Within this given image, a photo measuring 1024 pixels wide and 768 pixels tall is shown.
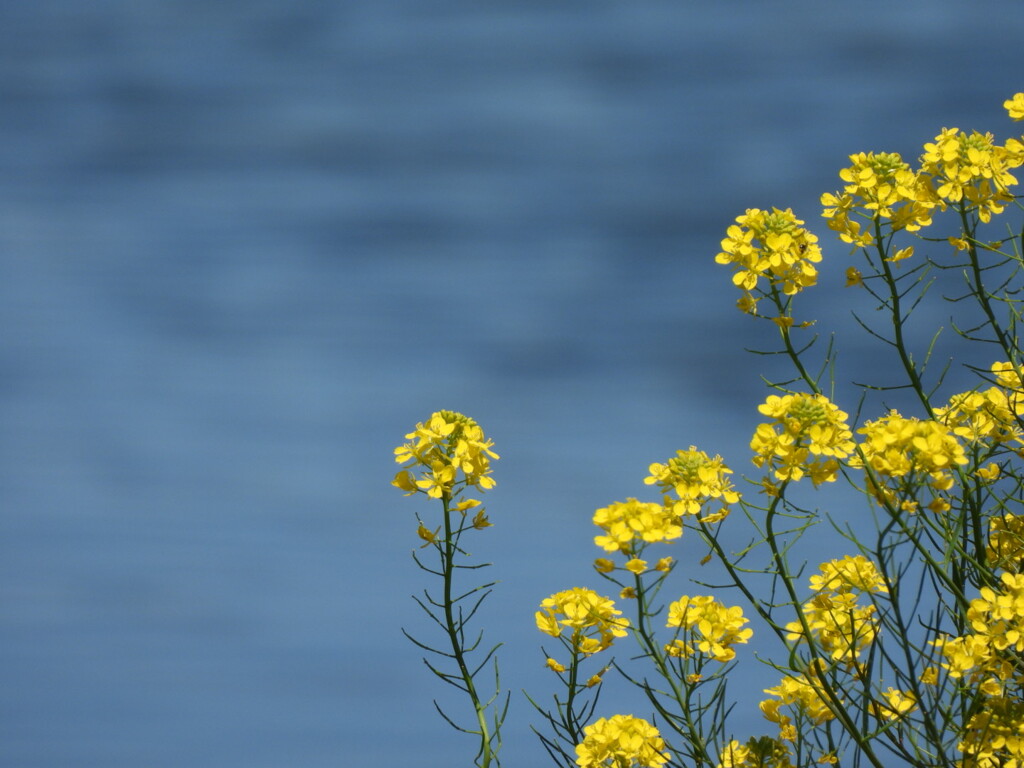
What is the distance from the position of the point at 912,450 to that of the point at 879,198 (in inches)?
32.9

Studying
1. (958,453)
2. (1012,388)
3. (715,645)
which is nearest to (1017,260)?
(1012,388)

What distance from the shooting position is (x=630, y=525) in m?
2.19

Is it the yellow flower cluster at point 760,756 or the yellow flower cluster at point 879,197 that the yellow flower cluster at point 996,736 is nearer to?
the yellow flower cluster at point 760,756

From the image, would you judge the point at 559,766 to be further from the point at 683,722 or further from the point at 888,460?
the point at 888,460

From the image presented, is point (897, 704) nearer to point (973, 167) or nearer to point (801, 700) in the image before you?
point (801, 700)

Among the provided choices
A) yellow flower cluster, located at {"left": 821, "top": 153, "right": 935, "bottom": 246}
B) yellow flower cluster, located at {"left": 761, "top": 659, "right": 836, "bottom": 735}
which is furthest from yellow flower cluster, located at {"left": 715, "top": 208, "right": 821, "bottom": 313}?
yellow flower cluster, located at {"left": 761, "top": 659, "right": 836, "bottom": 735}

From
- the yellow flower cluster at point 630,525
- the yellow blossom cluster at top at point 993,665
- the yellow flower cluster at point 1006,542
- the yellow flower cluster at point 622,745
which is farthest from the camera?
the yellow flower cluster at point 1006,542

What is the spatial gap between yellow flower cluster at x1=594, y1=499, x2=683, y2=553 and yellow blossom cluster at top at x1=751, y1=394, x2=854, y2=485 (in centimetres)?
27

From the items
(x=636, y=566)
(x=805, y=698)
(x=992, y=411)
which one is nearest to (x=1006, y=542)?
(x=992, y=411)

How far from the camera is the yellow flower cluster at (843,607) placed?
2.59 m

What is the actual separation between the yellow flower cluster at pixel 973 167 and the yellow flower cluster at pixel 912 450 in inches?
33.1

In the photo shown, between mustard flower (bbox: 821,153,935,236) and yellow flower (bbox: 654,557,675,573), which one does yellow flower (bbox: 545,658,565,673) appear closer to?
yellow flower (bbox: 654,557,675,573)

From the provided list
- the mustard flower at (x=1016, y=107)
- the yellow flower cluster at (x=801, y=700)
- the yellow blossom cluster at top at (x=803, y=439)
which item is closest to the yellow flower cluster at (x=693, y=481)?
the yellow blossom cluster at top at (x=803, y=439)

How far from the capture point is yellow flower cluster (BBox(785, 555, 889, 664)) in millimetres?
2588
